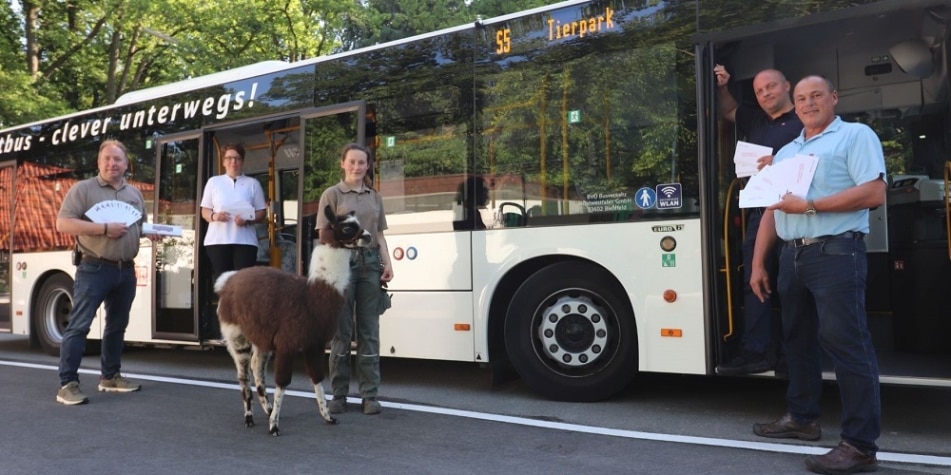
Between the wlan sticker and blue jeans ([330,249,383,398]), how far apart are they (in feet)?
6.98

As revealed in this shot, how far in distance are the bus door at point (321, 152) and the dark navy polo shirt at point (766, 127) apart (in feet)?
10.5

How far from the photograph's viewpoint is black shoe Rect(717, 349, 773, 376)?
16.9 ft

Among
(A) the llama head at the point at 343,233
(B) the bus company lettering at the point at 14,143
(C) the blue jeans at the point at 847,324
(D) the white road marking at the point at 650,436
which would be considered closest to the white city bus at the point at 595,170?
(D) the white road marking at the point at 650,436

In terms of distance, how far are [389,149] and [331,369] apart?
2.17 metres

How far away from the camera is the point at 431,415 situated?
220 inches

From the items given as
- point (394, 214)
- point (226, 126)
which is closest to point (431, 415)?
point (394, 214)

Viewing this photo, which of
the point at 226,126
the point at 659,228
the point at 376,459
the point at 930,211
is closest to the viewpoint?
the point at 376,459

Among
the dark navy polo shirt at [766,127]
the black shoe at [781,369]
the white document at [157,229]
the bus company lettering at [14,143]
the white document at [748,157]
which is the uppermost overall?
the bus company lettering at [14,143]

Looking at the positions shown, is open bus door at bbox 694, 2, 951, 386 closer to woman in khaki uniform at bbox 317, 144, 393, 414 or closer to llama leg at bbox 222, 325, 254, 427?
woman in khaki uniform at bbox 317, 144, 393, 414

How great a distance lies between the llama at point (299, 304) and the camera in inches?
192

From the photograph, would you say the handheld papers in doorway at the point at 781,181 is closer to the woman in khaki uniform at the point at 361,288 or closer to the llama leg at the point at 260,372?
the woman in khaki uniform at the point at 361,288

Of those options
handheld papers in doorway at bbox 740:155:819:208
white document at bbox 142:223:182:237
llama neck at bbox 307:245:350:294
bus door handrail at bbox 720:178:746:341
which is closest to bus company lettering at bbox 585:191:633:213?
bus door handrail at bbox 720:178:746:341

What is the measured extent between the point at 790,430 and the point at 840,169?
5.58 feet

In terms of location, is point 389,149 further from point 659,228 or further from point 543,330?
point 659,228
